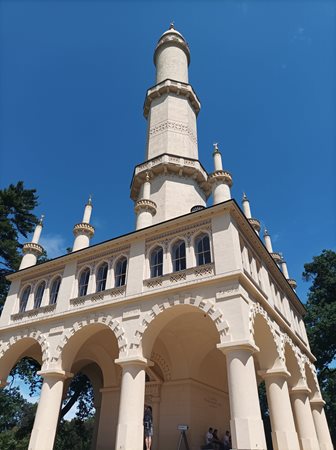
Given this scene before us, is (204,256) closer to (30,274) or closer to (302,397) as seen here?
(302,397)

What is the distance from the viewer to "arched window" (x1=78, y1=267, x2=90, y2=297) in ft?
62.5

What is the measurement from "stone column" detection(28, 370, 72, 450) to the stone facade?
5cm

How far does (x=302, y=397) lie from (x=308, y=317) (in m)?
15.6

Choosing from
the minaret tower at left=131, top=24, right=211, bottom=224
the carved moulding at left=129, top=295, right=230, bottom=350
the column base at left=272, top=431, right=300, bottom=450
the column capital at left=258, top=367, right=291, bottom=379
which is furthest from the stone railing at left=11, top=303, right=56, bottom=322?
the column base at left=272, top=431, right=300, bottom=450

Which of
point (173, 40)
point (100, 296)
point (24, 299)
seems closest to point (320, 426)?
point (100, 296)

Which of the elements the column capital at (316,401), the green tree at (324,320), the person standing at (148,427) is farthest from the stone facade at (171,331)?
the green tree at (324,320)

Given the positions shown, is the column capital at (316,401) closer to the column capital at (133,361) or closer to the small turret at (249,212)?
the small turret at (249,212)

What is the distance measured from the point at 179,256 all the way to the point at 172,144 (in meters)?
12.2

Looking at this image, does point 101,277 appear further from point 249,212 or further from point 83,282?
point 249,212

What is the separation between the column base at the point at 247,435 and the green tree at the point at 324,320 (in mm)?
23000

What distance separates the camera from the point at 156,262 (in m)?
17.5

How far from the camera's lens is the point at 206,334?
746 inches

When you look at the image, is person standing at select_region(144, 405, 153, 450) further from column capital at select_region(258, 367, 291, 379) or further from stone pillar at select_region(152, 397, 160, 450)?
column capital at select_region(258, 367, 291, 379)

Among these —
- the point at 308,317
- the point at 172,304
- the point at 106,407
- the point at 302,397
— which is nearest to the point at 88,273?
the point at 172,304
